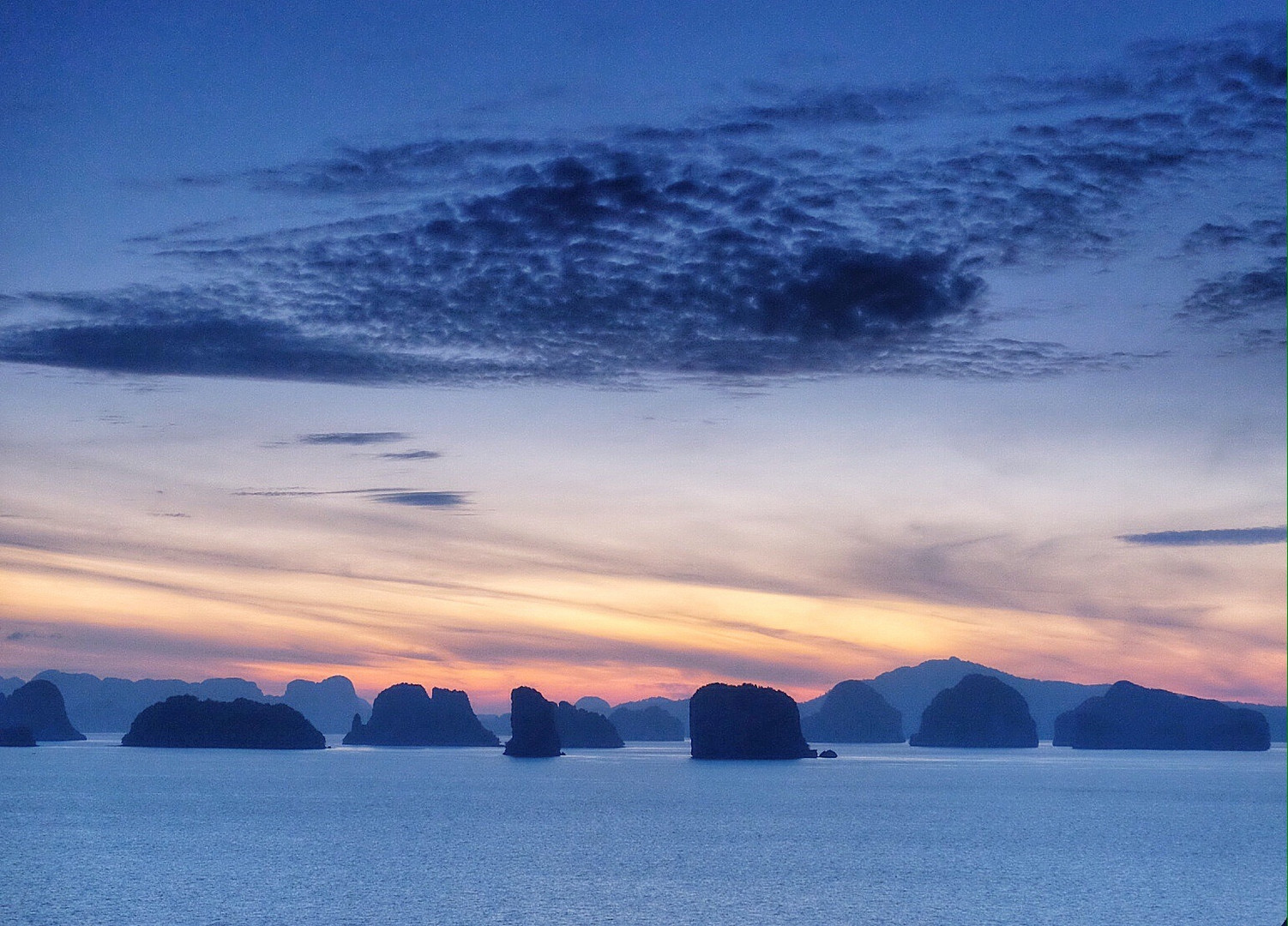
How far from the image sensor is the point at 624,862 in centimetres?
9894

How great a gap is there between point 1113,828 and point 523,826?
220 ft

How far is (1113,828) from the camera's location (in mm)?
137625

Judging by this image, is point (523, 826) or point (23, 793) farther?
point (23, 793)

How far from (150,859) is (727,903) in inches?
1951

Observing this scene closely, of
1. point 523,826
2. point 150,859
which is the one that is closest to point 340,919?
point 150,859

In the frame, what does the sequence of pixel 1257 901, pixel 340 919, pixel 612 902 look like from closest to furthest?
pixel 340 919, pixel 612 902, pixel 1257 901

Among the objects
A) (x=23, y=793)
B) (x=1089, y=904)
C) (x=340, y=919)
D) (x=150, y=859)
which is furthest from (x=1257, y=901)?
(x=23, y=793)

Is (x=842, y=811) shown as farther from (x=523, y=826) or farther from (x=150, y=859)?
(x=150, y=859)

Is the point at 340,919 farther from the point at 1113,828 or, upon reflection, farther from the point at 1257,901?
the point at 1113,828

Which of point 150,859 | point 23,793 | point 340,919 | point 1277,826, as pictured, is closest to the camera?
point 340,919

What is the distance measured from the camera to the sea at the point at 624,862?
78.0 meters

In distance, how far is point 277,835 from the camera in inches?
4601

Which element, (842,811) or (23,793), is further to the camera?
(23,793)

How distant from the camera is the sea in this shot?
3071 inches
